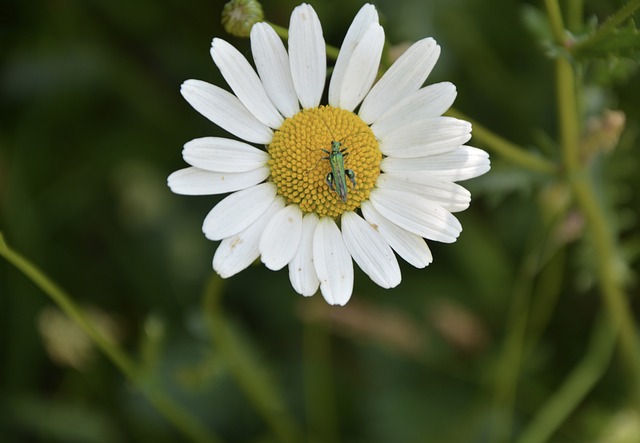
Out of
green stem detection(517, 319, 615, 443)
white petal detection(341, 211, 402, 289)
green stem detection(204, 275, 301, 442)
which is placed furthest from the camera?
green stem detection(517, 319, 615, 443)

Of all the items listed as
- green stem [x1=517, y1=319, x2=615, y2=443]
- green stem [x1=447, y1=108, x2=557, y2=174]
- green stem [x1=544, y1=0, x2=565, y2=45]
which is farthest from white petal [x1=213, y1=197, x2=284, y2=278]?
green stem [x1=517, y1=319, x2=615, y2=443]

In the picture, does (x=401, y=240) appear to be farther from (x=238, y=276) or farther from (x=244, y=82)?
(x=238, y=276)

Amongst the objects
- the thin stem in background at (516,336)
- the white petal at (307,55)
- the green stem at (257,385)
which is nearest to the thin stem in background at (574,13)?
the thin stem in background at (516,336)

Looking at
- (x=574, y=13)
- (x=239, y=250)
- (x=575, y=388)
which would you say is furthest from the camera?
(x=575, y=388)

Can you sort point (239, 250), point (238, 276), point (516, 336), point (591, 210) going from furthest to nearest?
point (238, 276) → point (516, 336) → point (591, 210) → point (239, 250)

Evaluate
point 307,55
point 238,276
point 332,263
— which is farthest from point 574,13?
point 238,276

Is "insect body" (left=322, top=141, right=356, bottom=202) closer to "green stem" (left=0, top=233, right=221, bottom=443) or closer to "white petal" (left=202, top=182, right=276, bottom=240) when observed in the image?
"white petal" (left=202, top=182, right=276, bottom=240)

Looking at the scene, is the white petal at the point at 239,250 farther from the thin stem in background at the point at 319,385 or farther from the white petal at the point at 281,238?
the thin stem in background at the point at 319,385
